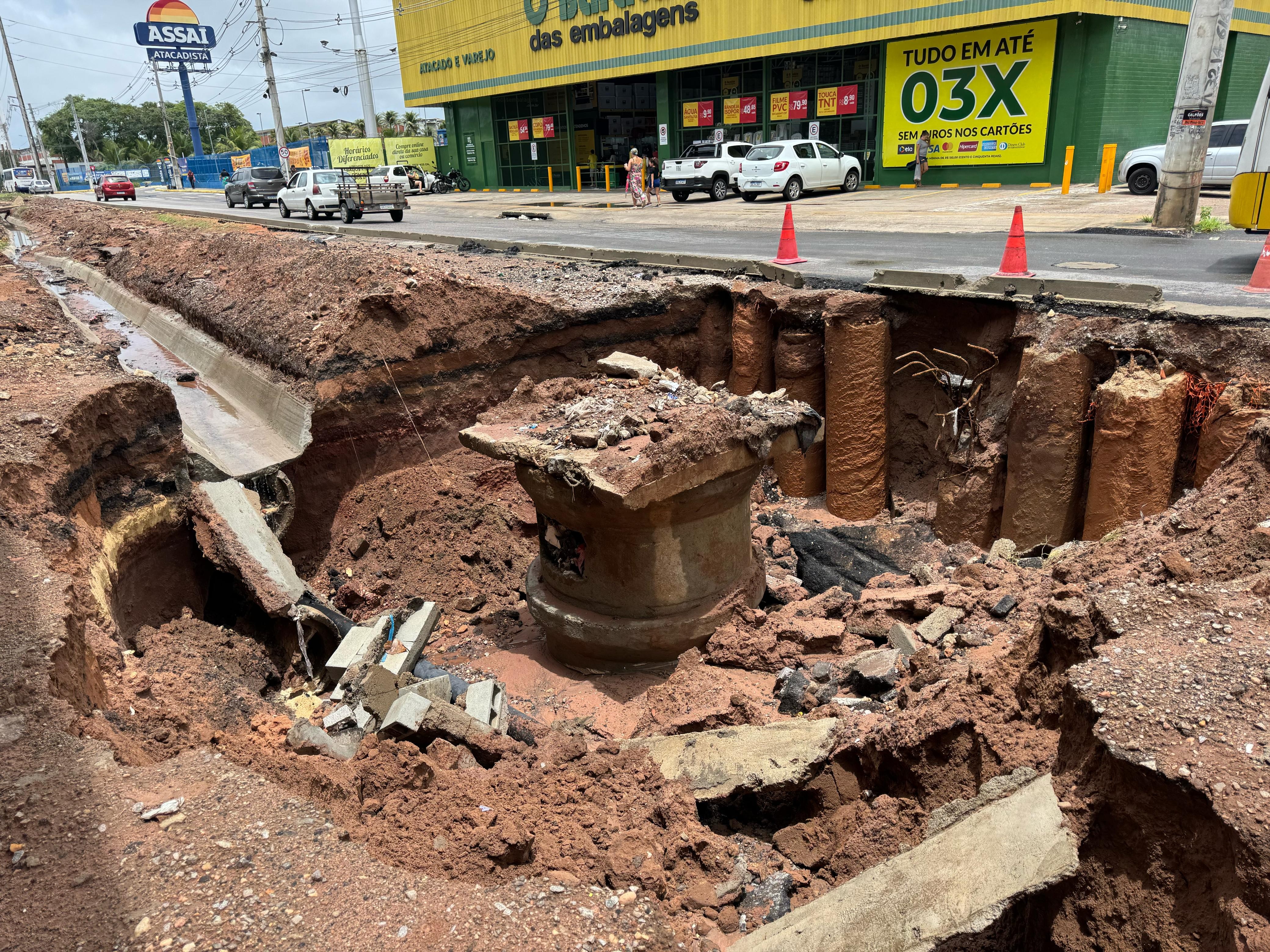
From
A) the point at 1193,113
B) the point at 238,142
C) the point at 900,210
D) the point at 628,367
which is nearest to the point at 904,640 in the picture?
the point at 628,367

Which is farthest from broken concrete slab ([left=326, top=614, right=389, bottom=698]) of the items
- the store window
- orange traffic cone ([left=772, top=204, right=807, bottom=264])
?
the store window

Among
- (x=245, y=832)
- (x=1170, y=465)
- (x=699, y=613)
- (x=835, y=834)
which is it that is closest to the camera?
(x=245, y=832)

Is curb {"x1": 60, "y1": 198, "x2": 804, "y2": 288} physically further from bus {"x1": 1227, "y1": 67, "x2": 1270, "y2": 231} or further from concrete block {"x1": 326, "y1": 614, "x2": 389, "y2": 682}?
concrete block {"x1": 326, "y1": 614, "x2": 389, "y2": 682}

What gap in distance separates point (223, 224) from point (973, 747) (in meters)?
20.3

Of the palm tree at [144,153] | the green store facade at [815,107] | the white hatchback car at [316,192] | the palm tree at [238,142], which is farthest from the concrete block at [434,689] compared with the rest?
the palm tree at [144,153]

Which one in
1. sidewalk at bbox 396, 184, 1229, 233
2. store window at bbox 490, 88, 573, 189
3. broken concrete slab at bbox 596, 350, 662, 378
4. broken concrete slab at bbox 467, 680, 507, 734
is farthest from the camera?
store window at bbox 490, 88, 573, 189

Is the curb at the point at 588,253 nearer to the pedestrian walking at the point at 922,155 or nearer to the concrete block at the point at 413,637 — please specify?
the concrete block at the point at 413,637

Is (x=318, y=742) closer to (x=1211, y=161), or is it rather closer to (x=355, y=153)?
(x=1211, y=161)

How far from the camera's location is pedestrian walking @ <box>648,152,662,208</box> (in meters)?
27.2

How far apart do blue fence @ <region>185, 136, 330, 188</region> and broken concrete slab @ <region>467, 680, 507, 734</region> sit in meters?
53.3

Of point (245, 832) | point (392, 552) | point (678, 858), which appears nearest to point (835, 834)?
point (678, 858)

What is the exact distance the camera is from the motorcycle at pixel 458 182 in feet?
135

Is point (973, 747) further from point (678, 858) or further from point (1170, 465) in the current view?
point (1170, 465)

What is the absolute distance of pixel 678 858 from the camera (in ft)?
12.2
